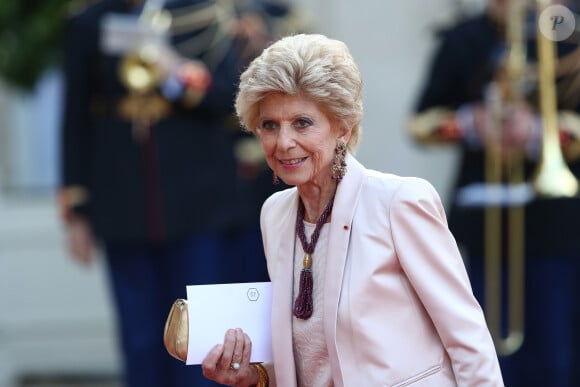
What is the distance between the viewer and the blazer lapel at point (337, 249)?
9.09 feet

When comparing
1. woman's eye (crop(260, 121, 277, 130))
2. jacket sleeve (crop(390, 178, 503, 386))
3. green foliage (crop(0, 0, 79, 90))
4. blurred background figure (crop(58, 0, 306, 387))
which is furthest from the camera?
green foliage (crop(0, 0, 79, 90))

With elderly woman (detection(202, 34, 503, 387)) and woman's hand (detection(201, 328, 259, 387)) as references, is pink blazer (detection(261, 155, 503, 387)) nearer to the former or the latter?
elderly woman (detection(202, 34, 503, 387))

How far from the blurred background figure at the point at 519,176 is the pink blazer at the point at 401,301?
2.45 meters

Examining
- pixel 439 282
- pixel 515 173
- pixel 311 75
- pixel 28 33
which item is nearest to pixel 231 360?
pixel 439 282

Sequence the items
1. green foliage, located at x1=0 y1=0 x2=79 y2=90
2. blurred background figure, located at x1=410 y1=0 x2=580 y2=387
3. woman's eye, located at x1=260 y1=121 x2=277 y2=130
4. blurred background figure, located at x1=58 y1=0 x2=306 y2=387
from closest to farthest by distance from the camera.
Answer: woman's eye, located at x1=260 y1=121 x2=277 y2=130
blurred background figure, located at x1=410 y1=0 x2=580 y2=387
blurred background figure, located at x1=58 y1=0 x2=306 y2=387
green foliage, located at x1=0 y1=0 x2=79 y2=90

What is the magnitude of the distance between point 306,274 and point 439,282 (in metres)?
0.29

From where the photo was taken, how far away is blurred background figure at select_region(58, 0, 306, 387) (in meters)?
5.54

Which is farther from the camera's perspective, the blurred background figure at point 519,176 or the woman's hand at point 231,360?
the blurred background figure at point 519,176

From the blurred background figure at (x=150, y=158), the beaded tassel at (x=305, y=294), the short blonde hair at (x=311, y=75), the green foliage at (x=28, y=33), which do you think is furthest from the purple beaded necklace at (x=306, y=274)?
the green foliage at (x=28, y=33)

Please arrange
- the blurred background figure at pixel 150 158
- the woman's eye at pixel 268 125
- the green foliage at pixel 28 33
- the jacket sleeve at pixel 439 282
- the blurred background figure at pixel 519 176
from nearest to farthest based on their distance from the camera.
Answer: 1. the jacket sleeve at pixel 439 282
2. the woman's eye at pixel 268 125
3. the blurred background figure at pixel 519 176
4. the blurred background figure at pixel 150 158
5. the green foliage at pixel 28 33

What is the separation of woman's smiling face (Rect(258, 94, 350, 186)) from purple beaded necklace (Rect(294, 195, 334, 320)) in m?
0.09

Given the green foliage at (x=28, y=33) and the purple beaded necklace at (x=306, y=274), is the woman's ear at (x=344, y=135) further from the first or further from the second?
the green foliage at (x=28, y=33)

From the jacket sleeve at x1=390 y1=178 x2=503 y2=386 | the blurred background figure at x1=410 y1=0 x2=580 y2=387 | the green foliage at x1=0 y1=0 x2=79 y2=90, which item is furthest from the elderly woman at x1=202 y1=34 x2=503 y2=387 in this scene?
the green foliage at x1=0 y1=0 x2=79 y2=90

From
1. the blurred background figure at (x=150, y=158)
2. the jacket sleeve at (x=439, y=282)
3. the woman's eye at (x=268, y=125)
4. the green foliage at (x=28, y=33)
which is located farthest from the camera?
the green foliage at (x=28, y=33)
